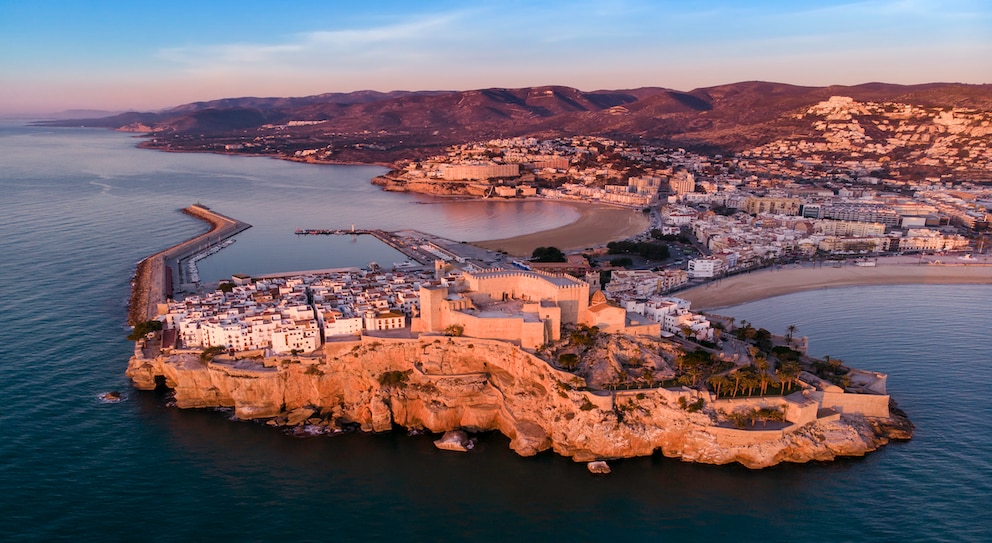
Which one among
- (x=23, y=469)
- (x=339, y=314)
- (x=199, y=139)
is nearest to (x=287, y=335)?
(x=339, y=314)

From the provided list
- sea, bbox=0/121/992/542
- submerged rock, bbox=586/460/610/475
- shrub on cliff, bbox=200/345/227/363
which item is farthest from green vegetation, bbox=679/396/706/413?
shrub on cliff, bbox=200/345/227/363

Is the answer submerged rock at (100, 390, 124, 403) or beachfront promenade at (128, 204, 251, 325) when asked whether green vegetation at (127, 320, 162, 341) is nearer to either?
submerged rock at (100, 390, 124, 403)

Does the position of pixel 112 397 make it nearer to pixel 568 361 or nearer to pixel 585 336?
pixel 568 361

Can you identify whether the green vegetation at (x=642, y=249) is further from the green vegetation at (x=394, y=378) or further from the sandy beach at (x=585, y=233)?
the green vegetation at (x=394, y=378)

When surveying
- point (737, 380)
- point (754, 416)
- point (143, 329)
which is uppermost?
point (143, 329)

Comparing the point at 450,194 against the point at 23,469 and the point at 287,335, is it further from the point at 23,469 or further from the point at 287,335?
the point at 23,469

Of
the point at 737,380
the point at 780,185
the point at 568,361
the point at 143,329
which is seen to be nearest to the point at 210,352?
the point at 143,329
